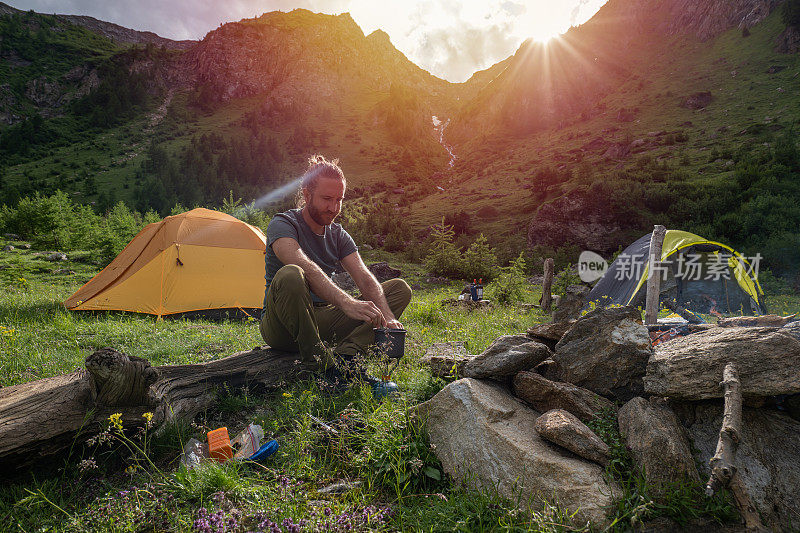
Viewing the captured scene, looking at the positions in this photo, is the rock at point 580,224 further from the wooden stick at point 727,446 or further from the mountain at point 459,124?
the wooden stick at point 727,446

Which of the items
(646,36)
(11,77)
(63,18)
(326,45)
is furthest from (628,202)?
(63,18)

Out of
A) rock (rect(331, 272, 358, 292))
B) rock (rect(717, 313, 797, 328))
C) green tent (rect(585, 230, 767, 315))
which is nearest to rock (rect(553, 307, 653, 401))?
rock (rect(717, 313, 797, 328))

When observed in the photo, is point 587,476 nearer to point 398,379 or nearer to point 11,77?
point 398,379

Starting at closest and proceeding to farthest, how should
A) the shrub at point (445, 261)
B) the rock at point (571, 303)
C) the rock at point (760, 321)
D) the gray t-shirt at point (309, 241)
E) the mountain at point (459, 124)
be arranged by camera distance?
the rock at point (760, 321) < the gray t-shirt at point (309, 241) < the rock at point (571, 303) < the shrub at point (445, 261) < the mountain at point (459, 124)

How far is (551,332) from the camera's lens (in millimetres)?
3604

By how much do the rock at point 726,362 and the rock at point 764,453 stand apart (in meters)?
0.19

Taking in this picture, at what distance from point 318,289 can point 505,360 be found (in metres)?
1.98

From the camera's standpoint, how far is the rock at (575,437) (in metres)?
2.19

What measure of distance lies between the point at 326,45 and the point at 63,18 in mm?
127805

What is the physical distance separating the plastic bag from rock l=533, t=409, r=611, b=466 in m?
2.05

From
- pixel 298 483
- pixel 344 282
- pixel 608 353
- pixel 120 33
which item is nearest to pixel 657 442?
pixel 608 353

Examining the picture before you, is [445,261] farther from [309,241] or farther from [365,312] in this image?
[365,312]

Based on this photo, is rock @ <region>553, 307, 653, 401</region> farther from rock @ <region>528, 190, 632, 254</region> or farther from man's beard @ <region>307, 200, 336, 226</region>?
rock @ <region>528, 190, 632, 254</region>

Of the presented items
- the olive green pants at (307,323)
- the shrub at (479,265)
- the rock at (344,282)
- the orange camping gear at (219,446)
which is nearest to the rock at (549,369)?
the olive green pants at (307,323)
